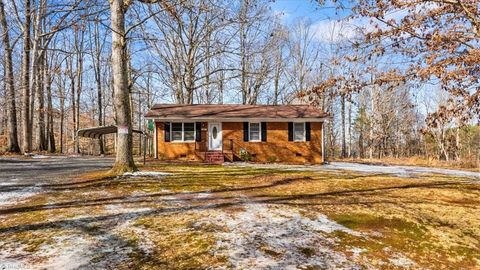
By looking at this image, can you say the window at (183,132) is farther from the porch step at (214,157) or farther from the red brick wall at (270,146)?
the porch step at (214,157)

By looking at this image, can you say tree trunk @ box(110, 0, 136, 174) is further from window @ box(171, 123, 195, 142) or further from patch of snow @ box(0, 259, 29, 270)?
window @ box(171, 123, 195, 142)

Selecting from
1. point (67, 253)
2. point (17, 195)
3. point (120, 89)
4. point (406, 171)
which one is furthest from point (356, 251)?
point (406, 171)

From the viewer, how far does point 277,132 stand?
698 inches

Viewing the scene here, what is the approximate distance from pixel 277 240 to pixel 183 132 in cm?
1395

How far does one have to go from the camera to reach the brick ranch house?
56.4 feet

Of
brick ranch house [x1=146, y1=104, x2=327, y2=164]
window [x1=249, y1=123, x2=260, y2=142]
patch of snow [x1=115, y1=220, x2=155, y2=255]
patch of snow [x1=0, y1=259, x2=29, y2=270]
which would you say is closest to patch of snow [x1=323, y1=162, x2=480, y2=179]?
brick ranch house [x1=146, y1=104, x2=327, y2=164]

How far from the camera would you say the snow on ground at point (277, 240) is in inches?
131

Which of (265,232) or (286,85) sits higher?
(286,85)

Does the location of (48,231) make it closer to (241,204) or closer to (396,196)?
(241,204)

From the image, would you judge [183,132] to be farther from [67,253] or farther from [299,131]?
[67,253]

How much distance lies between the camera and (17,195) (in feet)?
20.4

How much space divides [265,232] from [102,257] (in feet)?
6.44

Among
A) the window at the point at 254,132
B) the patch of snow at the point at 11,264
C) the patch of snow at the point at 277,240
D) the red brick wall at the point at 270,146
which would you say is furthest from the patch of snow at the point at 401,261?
the window at the point at 254,132

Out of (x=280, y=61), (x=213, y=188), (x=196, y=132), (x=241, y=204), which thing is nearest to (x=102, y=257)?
(x=241, y=204)
